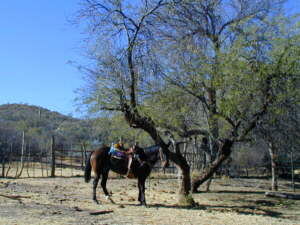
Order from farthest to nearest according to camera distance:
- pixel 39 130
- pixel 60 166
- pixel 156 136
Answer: pixel 39 130
pixel 60 166
pixel 156 136

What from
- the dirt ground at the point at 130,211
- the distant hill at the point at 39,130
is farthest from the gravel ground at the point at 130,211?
the distant hill at the point at 39,130

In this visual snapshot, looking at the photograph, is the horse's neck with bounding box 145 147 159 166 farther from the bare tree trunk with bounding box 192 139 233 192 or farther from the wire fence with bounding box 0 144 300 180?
the wire fence with bounding box 0 144 300 180

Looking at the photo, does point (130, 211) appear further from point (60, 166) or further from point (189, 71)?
point (60, 166)

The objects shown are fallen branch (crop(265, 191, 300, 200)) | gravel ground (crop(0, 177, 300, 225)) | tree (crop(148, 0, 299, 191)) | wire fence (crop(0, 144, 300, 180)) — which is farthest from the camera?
wire fence (crop(0, 144, 300, 180))

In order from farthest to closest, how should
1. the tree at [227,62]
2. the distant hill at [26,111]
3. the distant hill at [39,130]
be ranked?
the distant hill at [26,111] → the distant hill at [39,130] → the tree at [227,62]

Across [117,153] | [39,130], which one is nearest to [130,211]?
[117,153]

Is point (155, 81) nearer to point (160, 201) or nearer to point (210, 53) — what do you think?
point (210, 53)

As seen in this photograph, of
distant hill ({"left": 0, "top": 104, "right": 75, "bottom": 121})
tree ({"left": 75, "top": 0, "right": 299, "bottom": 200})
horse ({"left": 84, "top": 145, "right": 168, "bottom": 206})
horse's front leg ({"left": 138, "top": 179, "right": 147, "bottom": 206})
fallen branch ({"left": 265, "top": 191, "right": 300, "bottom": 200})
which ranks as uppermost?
distant hill ({"left": 0, "top": 104, "right": 75, "bottom": 121})

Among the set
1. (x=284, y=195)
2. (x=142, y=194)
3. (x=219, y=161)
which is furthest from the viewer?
(x=284, y=195)

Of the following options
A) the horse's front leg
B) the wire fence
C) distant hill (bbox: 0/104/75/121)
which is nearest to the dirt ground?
the horse's front leg

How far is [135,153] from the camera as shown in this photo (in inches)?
407

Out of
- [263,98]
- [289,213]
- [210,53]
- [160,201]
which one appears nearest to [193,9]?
[210,53]

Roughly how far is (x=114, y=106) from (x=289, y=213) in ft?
19.4

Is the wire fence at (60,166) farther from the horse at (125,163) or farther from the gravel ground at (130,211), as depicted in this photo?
the horse at (125,163)
